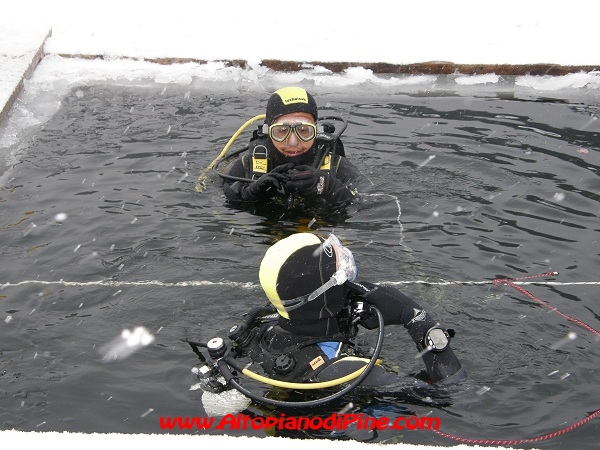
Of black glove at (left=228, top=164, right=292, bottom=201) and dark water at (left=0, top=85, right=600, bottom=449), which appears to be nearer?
dark water at (left=0, top=85, right=600, bottom=449)

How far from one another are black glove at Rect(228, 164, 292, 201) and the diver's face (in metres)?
0.18

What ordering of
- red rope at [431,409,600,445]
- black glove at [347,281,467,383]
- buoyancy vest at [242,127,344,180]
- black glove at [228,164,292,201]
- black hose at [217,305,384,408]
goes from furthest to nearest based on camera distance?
buoyancy vest at [242,127,344,180]
black glove at [228,164,292,201]
black glove at [347,281,467,383]
red rope at [431,409,600,445]
black hose at [217,305,384,408]

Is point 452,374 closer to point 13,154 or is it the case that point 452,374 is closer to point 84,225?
point 84,225

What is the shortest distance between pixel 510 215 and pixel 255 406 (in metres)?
3.05

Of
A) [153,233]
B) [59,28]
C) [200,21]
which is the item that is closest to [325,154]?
[153,233]

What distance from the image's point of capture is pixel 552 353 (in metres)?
4.43

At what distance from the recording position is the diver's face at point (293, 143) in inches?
251

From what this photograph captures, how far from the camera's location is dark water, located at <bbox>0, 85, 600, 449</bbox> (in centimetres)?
419

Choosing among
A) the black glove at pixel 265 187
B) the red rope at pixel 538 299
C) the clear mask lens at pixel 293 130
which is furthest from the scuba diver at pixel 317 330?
the clear mask lens at pixel 293 130

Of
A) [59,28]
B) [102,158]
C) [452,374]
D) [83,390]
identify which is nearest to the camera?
[452,374]

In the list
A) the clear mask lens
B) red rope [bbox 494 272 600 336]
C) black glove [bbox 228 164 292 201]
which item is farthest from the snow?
red rope [bbox 494 272 600 336]

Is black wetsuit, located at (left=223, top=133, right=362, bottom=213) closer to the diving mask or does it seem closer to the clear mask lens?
the clear mask lens

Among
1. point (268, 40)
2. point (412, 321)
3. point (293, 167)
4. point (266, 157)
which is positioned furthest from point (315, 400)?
point (268, 40)
